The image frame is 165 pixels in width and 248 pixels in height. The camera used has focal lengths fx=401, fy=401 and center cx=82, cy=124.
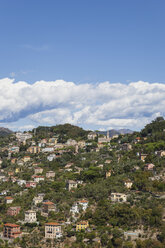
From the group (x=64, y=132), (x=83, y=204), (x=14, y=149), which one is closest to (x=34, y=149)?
(x=14, y=149)

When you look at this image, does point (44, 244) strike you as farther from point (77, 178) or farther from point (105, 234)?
point (77, 178)

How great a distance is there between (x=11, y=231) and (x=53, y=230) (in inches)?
217

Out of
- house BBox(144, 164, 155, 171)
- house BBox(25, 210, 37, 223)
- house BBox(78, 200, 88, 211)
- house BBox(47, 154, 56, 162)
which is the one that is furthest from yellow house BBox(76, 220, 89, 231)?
house BBox(47, 154, 56, 162)

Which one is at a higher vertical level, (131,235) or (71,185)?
(71,185)

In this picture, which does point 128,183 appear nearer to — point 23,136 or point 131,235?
point 131,235

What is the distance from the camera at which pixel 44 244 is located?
159ft

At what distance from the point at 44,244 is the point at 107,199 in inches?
476

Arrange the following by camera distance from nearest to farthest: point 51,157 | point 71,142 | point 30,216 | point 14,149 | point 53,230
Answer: point 53,230
point 30,216
point 51,157
point 71,142
point 14,149

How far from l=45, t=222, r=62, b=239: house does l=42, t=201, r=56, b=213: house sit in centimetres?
627

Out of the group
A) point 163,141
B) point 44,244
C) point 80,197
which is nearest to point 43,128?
point 163,141

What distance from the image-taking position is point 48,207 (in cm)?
5594

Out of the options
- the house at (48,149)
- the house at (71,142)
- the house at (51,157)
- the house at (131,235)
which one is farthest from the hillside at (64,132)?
the house at (131,235)

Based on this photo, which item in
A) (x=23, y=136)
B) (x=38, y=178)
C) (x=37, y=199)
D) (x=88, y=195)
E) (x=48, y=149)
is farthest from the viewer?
(x=23, y=136)

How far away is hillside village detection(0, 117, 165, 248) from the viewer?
47812 mm
